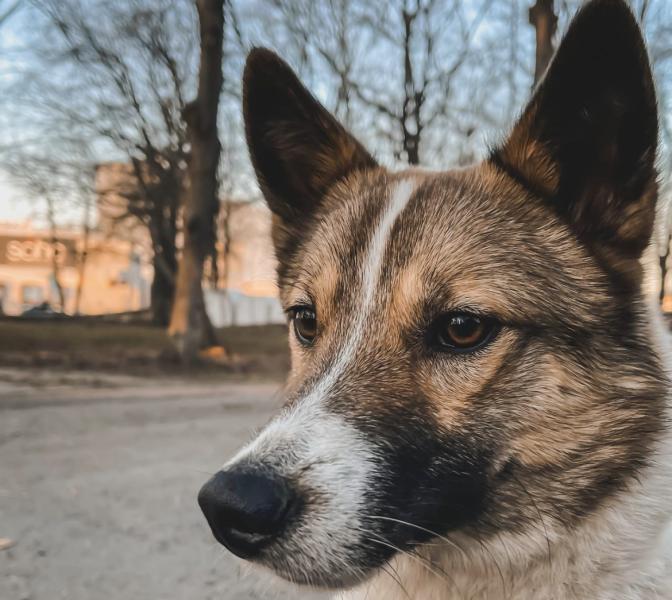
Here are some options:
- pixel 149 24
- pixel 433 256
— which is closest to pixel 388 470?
pixel 433 256

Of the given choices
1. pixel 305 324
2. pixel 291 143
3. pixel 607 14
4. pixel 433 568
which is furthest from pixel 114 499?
pixel 607 14

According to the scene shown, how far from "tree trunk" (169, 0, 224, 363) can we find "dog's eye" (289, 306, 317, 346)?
36.5 ft

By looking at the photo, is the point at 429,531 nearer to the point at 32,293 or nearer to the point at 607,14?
the point at 607,14

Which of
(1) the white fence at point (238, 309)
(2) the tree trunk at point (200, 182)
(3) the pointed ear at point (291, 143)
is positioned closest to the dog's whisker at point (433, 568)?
(3) the pointed ear at point (291, 143)

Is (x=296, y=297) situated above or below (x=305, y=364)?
above

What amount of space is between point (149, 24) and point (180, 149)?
7.25 metres

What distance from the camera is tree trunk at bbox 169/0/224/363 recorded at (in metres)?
13.0

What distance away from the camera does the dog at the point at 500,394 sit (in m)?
1.93

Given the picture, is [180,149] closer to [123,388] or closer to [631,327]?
[123,388]

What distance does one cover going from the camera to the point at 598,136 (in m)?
2.42

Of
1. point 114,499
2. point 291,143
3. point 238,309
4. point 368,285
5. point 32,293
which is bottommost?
point 114,499

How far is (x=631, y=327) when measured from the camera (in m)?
2.36

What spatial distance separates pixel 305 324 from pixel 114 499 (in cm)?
287

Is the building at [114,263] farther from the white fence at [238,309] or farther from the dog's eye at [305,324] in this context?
the dog's eye at [305,324]
